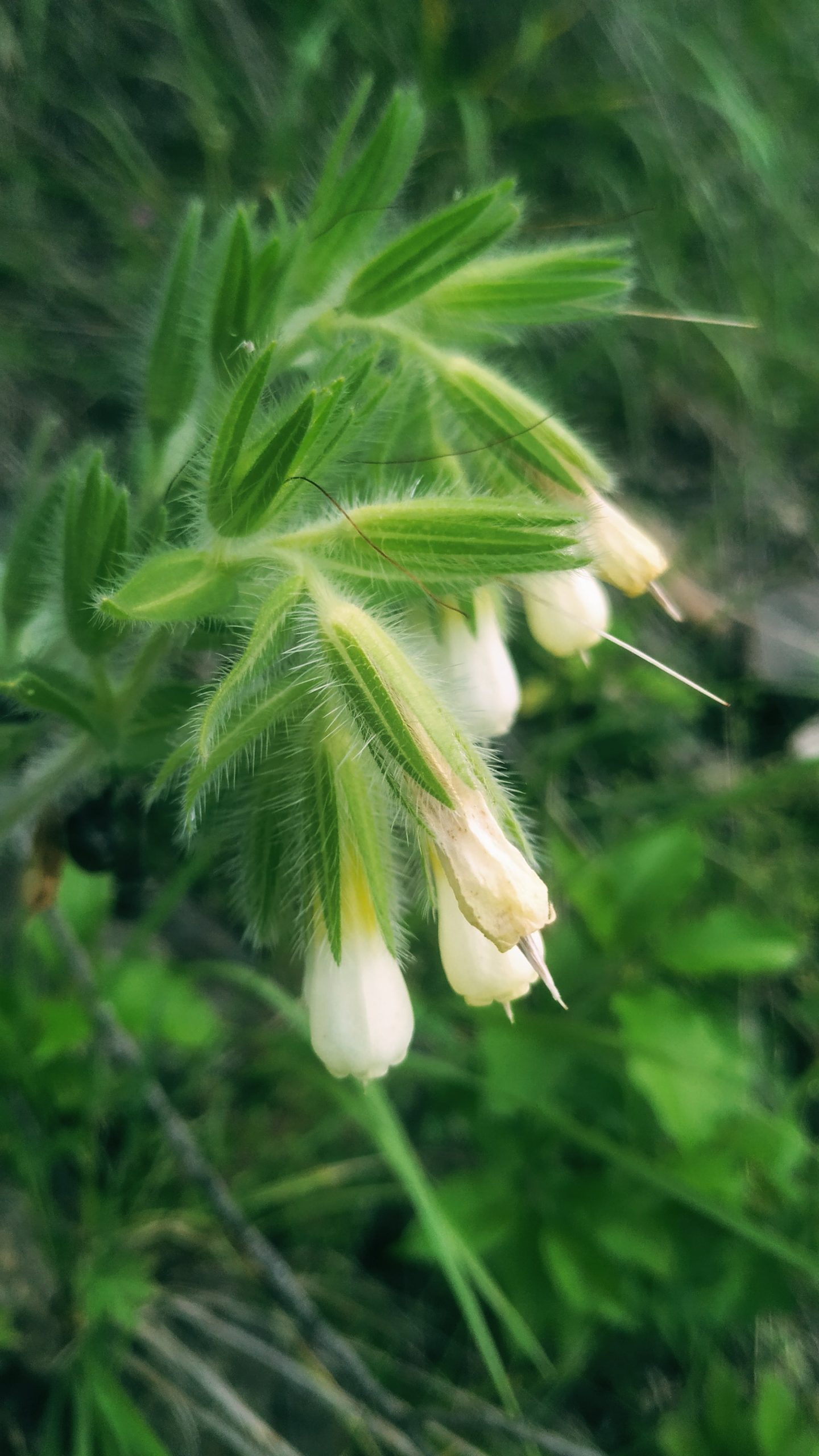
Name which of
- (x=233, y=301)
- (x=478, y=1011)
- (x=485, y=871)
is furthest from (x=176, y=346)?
(x=478, y=1011)

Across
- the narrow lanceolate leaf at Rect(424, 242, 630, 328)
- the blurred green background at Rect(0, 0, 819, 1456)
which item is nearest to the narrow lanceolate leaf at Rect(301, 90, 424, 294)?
the narrow lanceolate leaf at Rect(424, 242, 630, 328)

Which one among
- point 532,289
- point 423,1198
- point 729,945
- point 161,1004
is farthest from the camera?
point 729,945

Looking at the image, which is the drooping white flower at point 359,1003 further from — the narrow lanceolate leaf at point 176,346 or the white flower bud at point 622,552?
the narrow lanceolate leaf at point 176,346

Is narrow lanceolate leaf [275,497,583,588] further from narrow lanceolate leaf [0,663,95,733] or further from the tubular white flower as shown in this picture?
narrow lanceolate leaf [0,663,95,733]

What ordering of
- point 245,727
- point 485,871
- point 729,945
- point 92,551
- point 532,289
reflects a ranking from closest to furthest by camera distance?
point 485,871 → point 245,727 → point 92,551 → point 532,289 → point 729,945

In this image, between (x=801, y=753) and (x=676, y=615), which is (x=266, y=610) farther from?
(x=801, y=753)

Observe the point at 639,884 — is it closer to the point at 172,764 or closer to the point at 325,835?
the point at 325,835
